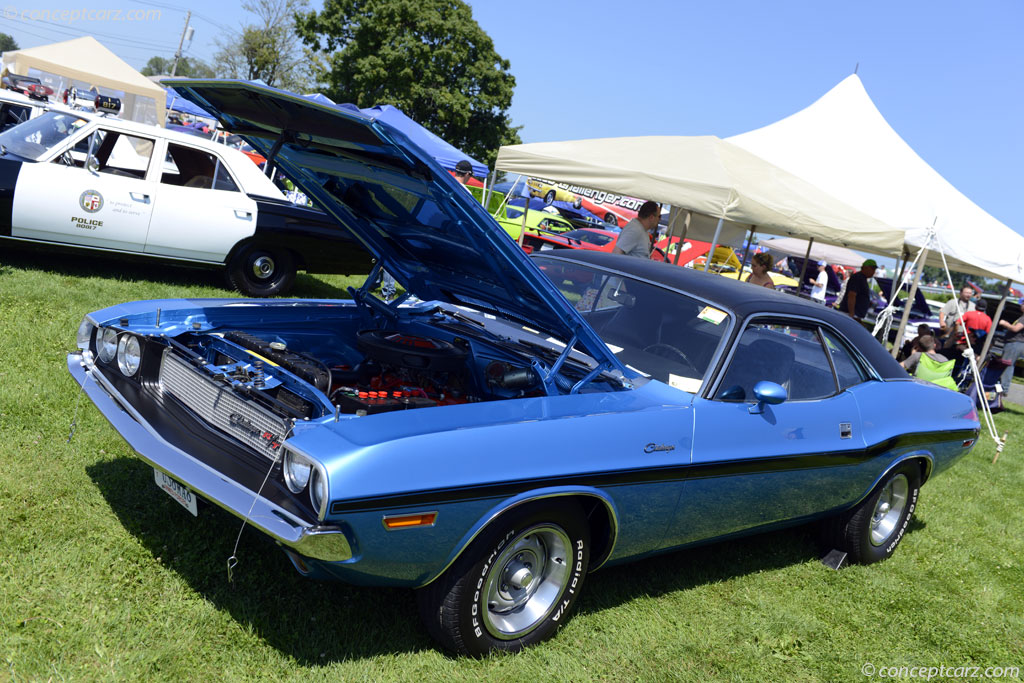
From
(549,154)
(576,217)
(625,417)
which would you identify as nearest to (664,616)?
(625,417)

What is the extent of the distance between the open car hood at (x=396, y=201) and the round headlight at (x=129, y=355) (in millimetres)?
1054

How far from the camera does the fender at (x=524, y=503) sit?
9.11 feet

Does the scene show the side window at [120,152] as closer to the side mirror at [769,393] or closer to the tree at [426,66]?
the side mirror at [769,393]

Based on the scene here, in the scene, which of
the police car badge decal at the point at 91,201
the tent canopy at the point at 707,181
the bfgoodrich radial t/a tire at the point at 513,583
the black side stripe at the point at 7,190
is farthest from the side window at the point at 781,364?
the black side stripe at the point at 7,190

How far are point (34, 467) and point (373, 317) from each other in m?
1.78

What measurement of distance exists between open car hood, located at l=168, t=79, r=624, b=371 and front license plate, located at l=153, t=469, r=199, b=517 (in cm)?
143

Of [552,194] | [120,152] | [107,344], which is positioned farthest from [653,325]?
[552,194]

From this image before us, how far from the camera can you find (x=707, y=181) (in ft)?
26.9

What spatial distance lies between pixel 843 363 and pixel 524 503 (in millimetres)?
2280

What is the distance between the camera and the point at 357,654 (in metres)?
2.95

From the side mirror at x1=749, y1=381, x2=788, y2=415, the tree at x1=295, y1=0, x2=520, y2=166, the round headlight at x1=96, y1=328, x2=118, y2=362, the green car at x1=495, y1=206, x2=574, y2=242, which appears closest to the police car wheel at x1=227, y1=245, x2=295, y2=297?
the round headlight at x1=96, y1=328, x2=118, y2=362

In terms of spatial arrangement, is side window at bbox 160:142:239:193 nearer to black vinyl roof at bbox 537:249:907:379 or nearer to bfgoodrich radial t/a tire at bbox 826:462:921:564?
→ black vinyl roof at bbox 537:249:907:379

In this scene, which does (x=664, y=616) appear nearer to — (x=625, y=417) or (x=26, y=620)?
(x=625, y=417)

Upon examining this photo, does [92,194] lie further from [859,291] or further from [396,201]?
[859,291]
